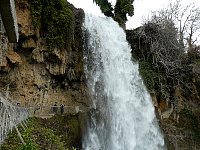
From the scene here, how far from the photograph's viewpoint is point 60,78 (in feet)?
68.2

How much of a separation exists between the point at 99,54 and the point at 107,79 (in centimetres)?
172

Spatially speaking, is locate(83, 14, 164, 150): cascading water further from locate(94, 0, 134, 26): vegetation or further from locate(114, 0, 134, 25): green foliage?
locate(114, 0, 134, 25): green foliage

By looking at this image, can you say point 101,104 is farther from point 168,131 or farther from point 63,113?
point 168,131

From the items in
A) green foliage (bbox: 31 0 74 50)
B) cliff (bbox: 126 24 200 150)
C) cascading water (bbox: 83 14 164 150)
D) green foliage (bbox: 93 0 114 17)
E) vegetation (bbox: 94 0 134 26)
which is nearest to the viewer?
cascading water (bbox: 83 14 164 150)

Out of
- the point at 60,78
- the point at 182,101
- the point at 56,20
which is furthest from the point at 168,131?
the point at 56,20

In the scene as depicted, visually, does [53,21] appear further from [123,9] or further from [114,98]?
[123,9]

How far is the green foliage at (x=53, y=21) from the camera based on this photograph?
65.3 feet

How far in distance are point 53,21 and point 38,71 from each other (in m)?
2.93

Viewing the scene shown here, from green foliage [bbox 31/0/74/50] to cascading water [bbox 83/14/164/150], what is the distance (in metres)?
1.60

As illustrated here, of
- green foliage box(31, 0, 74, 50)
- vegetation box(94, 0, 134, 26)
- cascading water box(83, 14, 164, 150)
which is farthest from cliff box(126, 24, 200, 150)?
green foliage box(31, 0, 74, 50)

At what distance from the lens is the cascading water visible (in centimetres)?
1837

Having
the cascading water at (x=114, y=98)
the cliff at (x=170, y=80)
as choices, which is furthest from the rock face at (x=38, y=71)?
the cliff at (x=170, y=80)

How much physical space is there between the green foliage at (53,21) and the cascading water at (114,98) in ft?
5.25

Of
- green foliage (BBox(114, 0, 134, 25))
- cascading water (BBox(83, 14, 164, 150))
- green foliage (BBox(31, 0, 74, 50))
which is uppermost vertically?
green foliage (BBox(114, 0, 134, 25))
